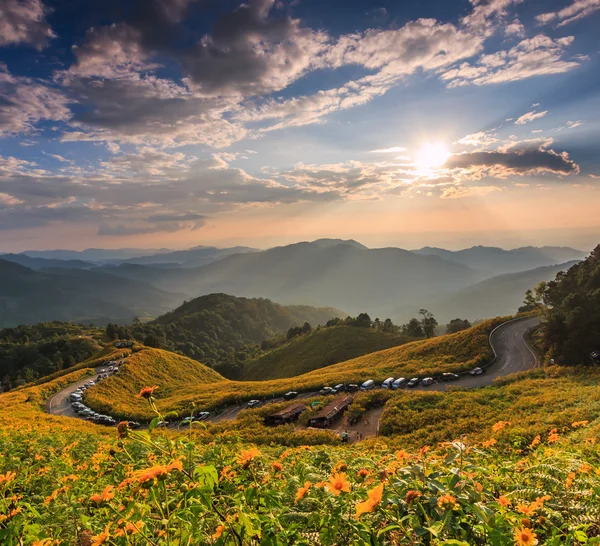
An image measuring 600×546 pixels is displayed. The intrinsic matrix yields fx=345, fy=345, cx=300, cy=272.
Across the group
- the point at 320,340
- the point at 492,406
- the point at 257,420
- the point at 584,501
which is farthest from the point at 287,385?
the point at 320,340

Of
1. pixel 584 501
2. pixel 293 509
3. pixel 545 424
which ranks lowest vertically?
pixel 545 424

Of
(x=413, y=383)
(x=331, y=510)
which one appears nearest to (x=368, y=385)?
(x=413, y=383)

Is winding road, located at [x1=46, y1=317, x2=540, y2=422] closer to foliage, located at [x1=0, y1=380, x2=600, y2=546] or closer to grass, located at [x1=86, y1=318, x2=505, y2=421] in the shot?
grass, located at [x1=86, y1=318, x2=505, y2=421]

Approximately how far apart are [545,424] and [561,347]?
2406 cm

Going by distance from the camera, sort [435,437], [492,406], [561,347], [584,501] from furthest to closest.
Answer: [561,347] → [492,406] → [435,437] → [584,501]

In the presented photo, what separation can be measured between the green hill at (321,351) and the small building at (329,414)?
1882 inches

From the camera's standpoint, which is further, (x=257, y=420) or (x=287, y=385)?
(x=287, y=385)

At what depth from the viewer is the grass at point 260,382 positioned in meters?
40.5

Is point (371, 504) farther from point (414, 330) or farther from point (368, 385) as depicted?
point (414, 330)

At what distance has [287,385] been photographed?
43.9m

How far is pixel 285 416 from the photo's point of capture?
2830 centimetres

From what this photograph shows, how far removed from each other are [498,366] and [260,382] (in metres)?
32.1

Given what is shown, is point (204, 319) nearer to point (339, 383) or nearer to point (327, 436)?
point (339, 383)

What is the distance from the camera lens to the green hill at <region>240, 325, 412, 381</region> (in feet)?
257
